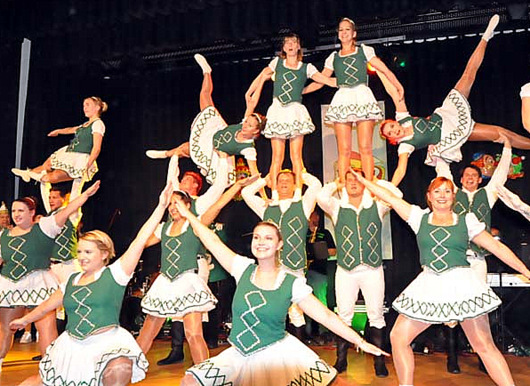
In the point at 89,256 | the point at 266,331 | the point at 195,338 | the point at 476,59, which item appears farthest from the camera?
the point at 476,59

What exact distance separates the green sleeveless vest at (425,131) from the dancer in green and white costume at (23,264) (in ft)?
9.84

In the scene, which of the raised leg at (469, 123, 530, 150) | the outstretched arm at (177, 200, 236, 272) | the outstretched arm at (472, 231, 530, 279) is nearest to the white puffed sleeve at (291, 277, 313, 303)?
the outstretched arm at (177, 200, 236, 272)

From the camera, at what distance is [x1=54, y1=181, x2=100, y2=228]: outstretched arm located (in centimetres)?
419

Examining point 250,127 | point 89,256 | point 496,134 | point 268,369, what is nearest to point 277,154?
point 250,127

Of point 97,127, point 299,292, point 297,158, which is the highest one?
point 97,127

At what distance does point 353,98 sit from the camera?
5672 millimetres

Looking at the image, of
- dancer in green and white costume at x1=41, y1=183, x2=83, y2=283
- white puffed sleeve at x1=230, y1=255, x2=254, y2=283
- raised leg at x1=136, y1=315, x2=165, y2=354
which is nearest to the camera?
white puffed sleeve at x1=230, y1=255, x2=254, y2=283

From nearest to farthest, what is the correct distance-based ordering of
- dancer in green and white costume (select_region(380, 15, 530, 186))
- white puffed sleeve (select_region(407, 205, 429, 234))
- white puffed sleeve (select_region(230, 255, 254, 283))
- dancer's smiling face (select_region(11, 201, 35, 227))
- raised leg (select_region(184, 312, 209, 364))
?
white puffed sleeve (select_region(230, 255, 254, 283))
white puffed sleeve (select_region(407, 205, 429, 234))
raised leg (select_region(184, 312, 209, 364))
dancer's smiling face (select_region(11, 201, 35, 227))
dancer in green and white costume (select_region(380, 15, 530, 186))

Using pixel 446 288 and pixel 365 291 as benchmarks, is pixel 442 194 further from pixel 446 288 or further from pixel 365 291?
pixel 365 291

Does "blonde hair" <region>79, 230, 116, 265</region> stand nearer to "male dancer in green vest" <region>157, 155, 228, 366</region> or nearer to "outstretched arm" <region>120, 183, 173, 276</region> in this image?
"outstretched arm" <region>120, 183, 173, 276</region>

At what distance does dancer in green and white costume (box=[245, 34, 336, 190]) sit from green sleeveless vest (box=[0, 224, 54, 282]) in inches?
82.0

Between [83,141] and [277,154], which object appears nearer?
[277,154]

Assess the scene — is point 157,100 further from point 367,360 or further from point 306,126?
point 367,360

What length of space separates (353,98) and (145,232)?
269 centimetres
